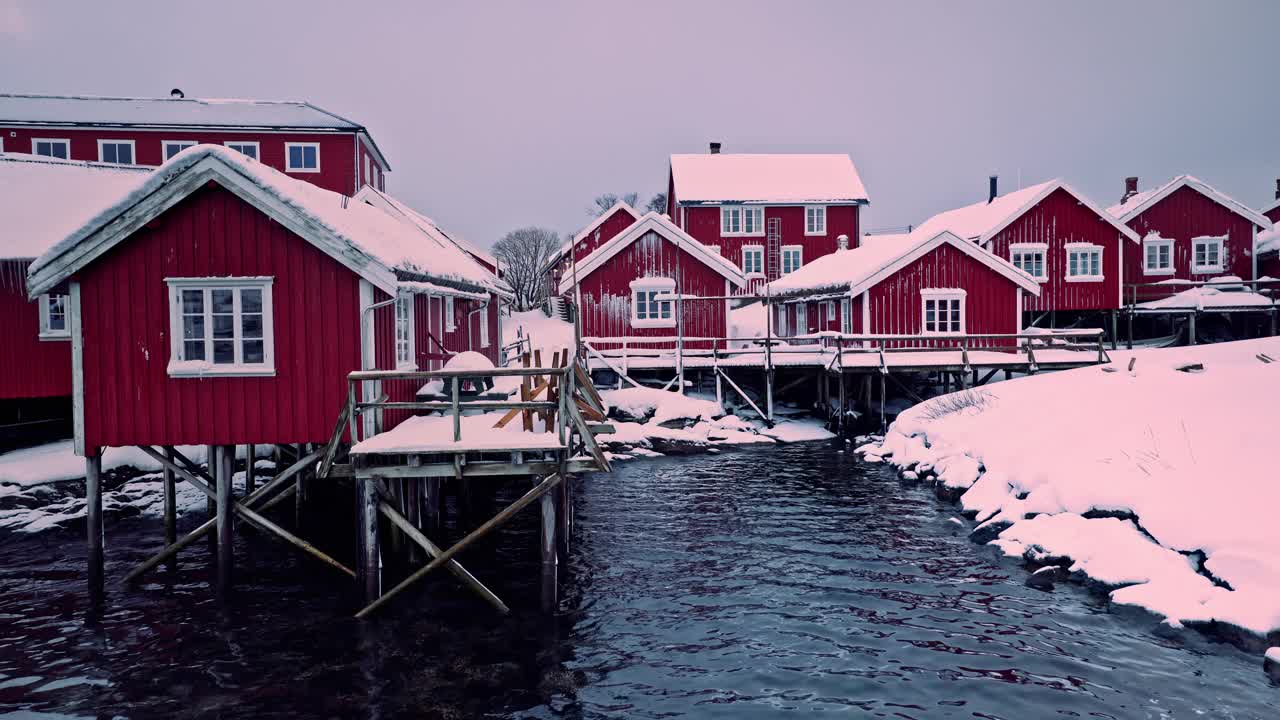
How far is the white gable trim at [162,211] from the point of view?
12.3m

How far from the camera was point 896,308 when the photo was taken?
29.3 metres

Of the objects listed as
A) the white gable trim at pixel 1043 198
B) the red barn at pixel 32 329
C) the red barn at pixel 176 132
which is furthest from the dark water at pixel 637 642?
the red barn at pixel 176 132

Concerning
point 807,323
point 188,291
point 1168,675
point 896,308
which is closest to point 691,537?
point 1168,675

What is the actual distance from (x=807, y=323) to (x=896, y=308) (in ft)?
18.8

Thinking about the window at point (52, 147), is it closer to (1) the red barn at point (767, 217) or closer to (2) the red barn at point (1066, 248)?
(1) the red barn at point (767, 217)

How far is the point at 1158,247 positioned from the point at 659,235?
23727mm

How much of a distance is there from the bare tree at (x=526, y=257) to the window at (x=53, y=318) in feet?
145

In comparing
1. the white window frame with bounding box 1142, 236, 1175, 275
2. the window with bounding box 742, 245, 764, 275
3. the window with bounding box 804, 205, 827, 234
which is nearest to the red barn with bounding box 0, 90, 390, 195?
the window with bounding box 742, 245, 764, 275

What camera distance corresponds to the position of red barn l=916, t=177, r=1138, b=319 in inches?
1398

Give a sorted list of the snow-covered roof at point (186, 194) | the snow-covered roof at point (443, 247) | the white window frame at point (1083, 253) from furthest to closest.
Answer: the white window frame at point (1083, 253), the snow-covered roof at point (443, 247), the snow-covered roof at point (186, 194)

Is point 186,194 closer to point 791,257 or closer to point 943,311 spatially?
point 943,311

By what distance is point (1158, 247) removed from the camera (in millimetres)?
38312

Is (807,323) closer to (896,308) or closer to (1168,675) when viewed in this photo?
(896,308)

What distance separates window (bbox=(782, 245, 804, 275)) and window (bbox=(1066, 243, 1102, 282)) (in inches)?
555
